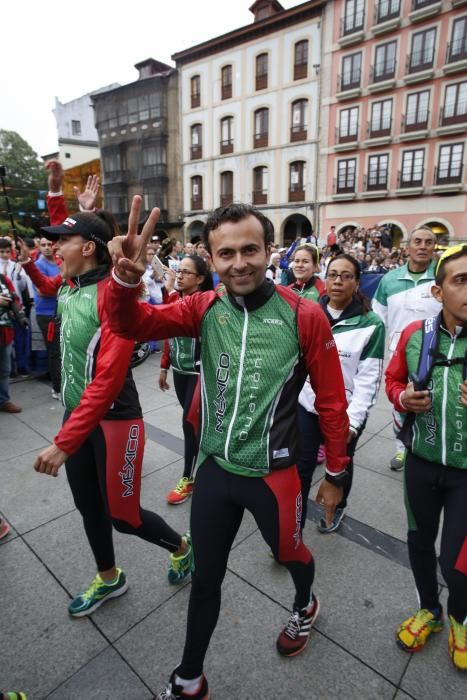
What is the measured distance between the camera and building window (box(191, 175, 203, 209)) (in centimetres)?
2809

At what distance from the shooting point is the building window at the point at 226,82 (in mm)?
25189

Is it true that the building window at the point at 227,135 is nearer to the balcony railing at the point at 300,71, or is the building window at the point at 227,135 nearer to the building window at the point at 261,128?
the building window at the point at 261,128

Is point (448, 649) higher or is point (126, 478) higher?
point (126, 478)

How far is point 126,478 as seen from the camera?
2.07 metres

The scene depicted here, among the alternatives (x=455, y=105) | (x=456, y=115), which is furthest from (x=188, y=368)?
(x=455, y=105)

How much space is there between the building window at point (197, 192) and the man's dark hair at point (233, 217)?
28.3 meters

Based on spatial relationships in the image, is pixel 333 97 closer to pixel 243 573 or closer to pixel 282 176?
pixel 282 176

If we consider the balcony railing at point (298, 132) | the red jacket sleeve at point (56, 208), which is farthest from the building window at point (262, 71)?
the red jacket sleeve at point (56, 208)

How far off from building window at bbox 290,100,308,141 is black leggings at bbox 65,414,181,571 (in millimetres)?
25625

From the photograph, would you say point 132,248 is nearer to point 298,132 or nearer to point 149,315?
point 149,315

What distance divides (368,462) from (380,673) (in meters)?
2.28

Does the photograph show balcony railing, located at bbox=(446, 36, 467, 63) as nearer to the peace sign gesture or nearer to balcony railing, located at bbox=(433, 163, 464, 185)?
balcony railing, located at bbox=(433, 163, 464, 185)

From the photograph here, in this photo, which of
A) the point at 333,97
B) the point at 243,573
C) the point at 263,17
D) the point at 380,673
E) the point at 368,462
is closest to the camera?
the point at 380,673

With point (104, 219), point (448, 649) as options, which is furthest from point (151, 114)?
point (448, 649)
